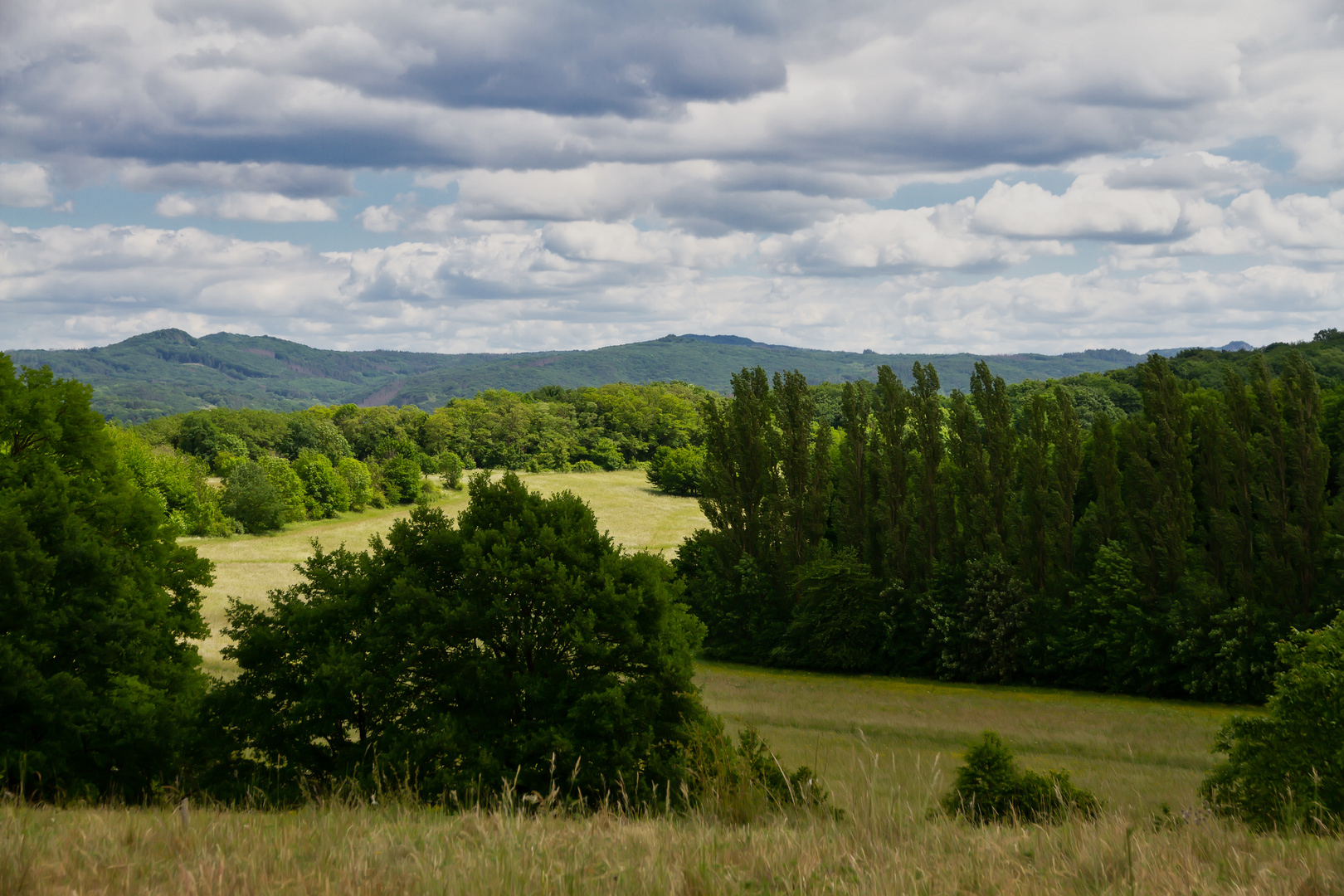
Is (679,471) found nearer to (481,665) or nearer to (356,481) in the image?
(356,481)

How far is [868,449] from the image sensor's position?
47.7 meters

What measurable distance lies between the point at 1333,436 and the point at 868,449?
70.2ft

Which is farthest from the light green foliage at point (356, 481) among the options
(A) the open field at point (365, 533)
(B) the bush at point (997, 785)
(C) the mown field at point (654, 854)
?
(C) the mown field at point (654, 854)

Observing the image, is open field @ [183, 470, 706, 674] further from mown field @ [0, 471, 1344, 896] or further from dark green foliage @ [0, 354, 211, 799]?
mown field @ [0, 471, 1344, 896]

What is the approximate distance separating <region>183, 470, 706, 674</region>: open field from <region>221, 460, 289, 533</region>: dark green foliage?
1874 mm

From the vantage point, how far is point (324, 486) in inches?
3802

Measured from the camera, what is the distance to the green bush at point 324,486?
96.2m

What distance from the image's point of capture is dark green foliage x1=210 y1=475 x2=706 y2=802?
14.9m

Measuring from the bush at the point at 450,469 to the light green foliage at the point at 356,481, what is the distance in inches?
467

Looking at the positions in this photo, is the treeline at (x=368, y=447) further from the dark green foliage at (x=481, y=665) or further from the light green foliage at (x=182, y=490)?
the dark green foliage at (x=481, y=665)

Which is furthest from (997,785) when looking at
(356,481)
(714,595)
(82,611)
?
(356,481)

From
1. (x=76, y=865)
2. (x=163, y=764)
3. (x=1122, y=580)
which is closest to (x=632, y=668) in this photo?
(x=163, y=764)

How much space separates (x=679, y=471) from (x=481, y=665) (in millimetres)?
94600

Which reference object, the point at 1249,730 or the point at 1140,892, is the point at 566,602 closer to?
the point at 1249,730
